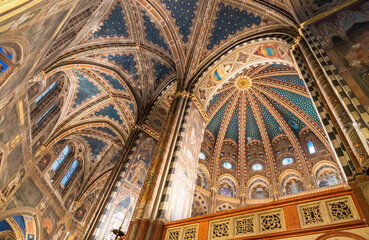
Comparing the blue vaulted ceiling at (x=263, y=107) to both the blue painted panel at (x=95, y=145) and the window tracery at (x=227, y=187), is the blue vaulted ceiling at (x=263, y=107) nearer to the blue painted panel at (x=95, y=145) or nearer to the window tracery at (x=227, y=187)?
the window tracery at (x=227, y=187)

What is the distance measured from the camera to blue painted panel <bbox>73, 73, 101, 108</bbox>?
13606mm

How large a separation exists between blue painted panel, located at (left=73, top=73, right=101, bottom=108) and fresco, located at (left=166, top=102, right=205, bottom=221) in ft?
21.3

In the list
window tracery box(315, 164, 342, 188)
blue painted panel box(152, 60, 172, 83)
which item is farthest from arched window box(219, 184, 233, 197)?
blue painted panel box(152, 60, 172, 83)

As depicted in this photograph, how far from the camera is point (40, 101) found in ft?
41.7

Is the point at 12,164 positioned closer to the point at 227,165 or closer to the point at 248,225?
the point at 248,225

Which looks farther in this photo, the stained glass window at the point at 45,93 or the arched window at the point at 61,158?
the arched window at the point at 61,158

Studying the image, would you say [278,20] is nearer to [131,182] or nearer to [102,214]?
[131,182]

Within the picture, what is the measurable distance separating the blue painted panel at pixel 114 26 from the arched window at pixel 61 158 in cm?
886

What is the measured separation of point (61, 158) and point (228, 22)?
1380 centimetres

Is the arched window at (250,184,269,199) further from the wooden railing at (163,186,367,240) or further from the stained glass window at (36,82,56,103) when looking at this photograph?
the stained glass window at (36,82,56,103)

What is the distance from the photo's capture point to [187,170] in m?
9.03

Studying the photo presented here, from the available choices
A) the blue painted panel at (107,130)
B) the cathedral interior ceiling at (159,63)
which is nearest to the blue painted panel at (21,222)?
the cathedral interior ceiling at (159,63)

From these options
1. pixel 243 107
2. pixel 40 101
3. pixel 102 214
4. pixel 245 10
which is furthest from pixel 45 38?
pixel 243 107

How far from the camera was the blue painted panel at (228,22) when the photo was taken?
1114cm
